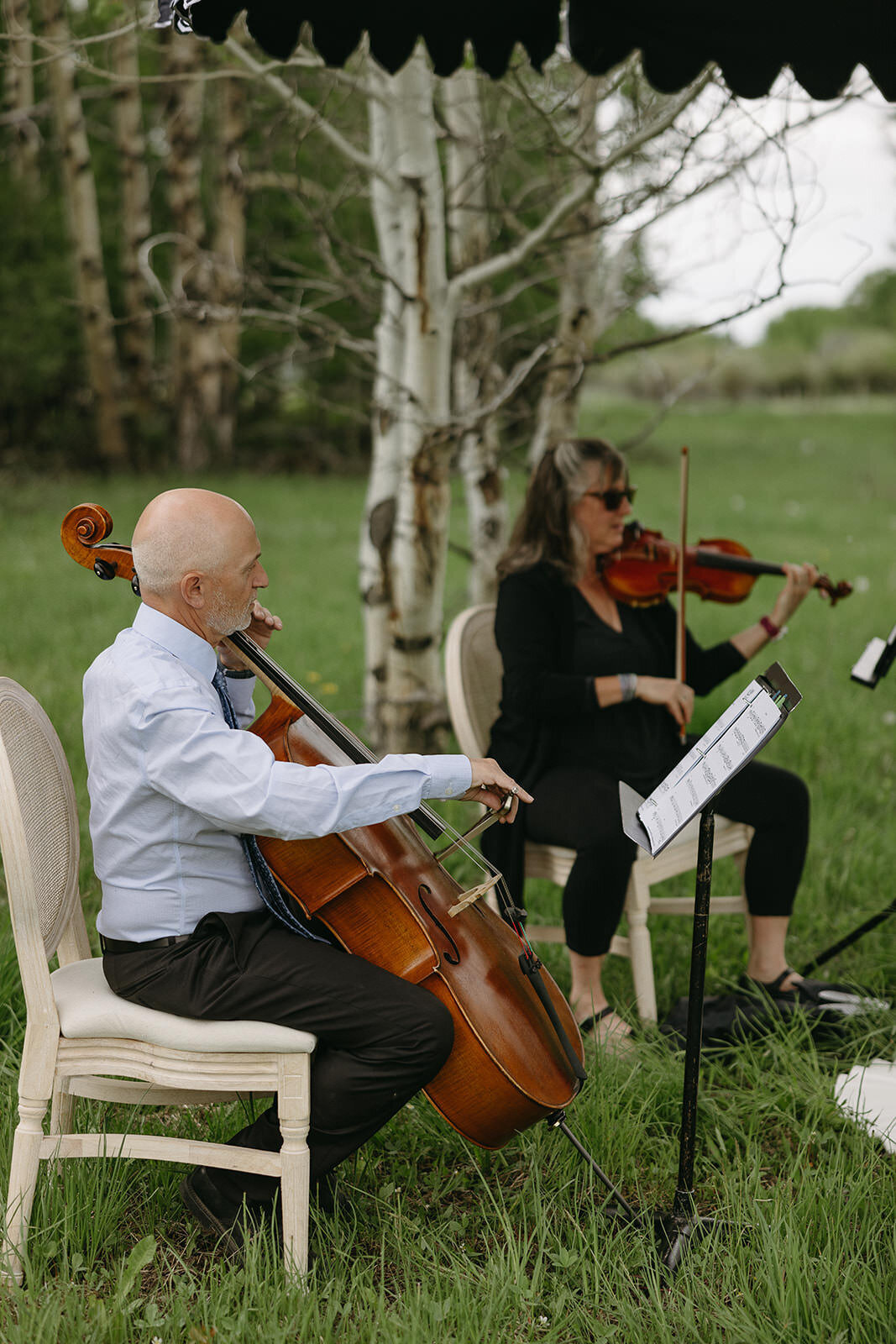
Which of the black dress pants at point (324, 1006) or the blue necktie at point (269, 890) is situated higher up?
the blue necktie at point (269, 890)

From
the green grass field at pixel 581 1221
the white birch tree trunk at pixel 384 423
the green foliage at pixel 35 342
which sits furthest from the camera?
the green foliage at pixel 35 342

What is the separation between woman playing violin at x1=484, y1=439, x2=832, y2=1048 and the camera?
296cm

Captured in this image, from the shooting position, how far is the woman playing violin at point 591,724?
2963 millimetres

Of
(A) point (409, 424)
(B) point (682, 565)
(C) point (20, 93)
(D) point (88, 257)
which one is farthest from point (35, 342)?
(B) point (682, 565)

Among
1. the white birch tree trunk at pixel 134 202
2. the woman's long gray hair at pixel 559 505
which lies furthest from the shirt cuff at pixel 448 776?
the white birch tree trunk at pixel 134 202

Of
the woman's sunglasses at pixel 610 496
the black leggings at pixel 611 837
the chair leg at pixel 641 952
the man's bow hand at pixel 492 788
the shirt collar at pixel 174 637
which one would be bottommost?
the chair leg at pixel 641 952

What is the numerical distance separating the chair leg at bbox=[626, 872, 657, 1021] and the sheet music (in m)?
1.10

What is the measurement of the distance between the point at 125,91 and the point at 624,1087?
38.6 feet

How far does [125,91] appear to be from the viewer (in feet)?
38.4

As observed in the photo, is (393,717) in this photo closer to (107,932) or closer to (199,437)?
(107,932)

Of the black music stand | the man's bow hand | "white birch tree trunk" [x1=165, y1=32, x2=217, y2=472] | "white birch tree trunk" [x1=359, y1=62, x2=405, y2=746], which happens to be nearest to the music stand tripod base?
the black music stand

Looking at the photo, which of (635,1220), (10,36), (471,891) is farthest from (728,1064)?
(10,36)

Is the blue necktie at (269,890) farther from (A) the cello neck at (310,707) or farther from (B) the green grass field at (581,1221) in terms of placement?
(B) the green grass field at (581,1221)

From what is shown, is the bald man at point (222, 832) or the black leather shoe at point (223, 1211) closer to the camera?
the bald man at point (222, 832)
